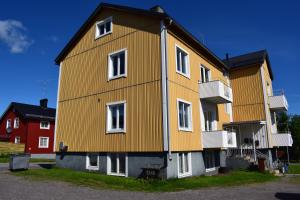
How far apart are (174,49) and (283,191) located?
9.56 metres

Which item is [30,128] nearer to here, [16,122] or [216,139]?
[16,122]

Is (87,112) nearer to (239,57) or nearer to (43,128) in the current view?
(239,57)

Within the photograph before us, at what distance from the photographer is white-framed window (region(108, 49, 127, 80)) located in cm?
1766

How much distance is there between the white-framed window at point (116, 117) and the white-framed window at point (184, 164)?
12.1 ft

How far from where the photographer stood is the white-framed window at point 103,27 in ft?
64.1

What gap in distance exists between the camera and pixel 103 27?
66.6 ft

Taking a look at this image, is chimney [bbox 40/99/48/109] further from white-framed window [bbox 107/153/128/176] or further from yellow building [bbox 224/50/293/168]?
white-framed window [bbox 107/153/128/176]

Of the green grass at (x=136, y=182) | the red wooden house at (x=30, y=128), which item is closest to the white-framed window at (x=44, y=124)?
the red wooden house at (x=30, y=128)

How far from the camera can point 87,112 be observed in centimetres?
1920

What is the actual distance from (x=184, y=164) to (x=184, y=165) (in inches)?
2.4

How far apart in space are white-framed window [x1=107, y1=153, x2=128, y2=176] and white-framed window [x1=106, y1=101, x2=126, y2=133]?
1499 mm

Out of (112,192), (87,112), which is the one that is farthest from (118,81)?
(112,192)

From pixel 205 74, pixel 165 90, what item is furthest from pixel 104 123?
pixel 205 74

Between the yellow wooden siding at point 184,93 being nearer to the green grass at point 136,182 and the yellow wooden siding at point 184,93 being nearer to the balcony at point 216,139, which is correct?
the balcony at point 216,139
